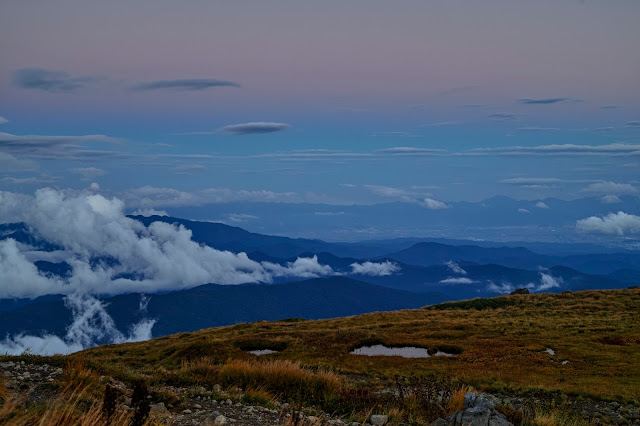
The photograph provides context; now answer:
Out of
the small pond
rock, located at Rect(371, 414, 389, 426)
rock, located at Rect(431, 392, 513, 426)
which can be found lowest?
the small pond

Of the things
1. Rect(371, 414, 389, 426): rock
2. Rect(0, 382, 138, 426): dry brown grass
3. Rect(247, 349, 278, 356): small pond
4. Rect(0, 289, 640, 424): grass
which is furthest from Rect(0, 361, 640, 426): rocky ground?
Rect(247, 349, 278, 356): small pond

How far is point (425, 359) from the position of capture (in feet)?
106

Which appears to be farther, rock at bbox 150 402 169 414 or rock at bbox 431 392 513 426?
rock at bbox 150 402 169 414

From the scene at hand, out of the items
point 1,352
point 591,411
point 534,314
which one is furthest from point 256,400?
point 534,314

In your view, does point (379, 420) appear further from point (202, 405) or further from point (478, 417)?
point (202, 405)

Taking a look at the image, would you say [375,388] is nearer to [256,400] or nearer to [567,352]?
[256,400]

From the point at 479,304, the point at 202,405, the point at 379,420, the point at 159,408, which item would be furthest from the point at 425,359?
the point at 479,304

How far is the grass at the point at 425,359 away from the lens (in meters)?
15.4

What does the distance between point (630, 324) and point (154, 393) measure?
142 ft

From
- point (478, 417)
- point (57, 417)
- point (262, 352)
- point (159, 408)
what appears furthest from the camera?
point (262, 352)

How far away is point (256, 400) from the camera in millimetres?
13758

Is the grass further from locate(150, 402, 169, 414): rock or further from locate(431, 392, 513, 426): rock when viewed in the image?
locate(150, 402, 169, 414): rock

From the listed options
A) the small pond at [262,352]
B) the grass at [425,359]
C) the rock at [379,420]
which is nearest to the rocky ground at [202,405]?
the rock at [379,420]

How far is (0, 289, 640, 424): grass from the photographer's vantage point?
1535 centimetres
